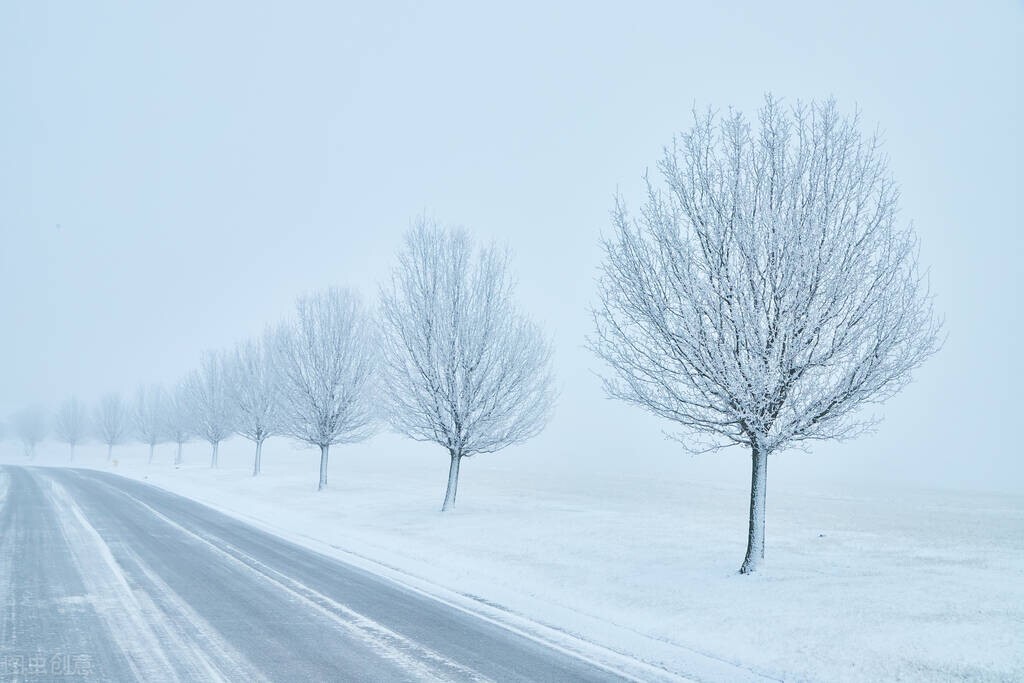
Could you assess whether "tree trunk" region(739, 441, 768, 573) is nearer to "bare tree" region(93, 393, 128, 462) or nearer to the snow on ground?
the snow on ground

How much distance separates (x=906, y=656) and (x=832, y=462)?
365 ft

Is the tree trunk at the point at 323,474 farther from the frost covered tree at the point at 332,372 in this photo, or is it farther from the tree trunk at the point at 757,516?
the tree trunk at the point at 757,516

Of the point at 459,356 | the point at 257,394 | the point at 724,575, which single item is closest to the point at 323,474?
the point at 459,356

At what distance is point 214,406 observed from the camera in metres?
57.8

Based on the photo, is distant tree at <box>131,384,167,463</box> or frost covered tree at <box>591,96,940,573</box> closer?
frost covered tree at <box>591,96,940,573</box>

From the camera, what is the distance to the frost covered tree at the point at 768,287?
1214 centimetres

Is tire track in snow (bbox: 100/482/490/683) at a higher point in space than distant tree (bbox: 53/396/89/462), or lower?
higher

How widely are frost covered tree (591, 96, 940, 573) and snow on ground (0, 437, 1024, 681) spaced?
A: 2.16 m

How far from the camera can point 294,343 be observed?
36188 millimetres

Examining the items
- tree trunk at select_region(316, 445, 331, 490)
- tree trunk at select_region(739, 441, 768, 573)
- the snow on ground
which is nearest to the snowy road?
the snow on ground

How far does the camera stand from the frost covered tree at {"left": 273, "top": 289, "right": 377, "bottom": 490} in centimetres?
3434

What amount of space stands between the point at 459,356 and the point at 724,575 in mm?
13350

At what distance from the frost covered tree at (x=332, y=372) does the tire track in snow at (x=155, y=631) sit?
2071cm

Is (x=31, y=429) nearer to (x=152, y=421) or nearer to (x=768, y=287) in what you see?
(x=152, y=421)
